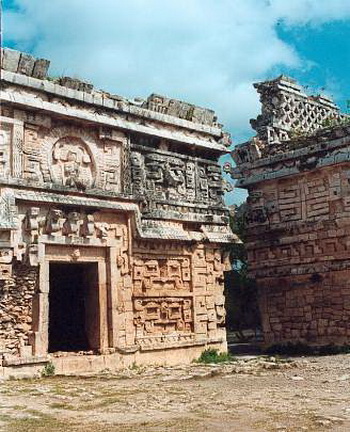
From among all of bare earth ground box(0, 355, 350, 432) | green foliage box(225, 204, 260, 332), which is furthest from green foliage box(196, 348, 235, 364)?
green foliage box(225, 204, 260, 332)

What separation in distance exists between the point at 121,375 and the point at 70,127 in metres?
4.53

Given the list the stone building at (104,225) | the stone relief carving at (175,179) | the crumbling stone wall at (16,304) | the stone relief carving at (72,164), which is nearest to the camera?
the crumbling stone wall at (16,304)

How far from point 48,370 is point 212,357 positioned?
385 centimetres

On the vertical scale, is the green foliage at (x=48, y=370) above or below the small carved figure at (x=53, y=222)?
below

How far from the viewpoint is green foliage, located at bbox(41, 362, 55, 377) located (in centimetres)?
965

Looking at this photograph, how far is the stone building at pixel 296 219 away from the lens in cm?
1387

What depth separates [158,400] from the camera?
7262 mm

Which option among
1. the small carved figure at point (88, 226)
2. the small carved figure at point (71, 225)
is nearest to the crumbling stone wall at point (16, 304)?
the small carved figure at point (71, 225)

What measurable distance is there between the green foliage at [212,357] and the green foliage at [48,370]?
3.42m

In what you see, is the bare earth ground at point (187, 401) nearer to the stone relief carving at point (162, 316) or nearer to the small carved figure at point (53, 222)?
the stone relief carving at point (162, 316)

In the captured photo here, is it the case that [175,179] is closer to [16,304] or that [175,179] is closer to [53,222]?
[53,222]

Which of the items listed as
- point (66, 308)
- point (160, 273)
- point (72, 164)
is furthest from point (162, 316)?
point (72, 164)

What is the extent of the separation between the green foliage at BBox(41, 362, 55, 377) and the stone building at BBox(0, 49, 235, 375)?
9 centimetres

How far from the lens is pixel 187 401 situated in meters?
7.18
